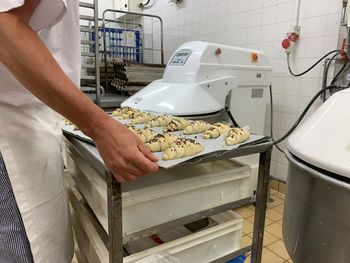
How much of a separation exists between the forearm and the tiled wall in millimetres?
1843

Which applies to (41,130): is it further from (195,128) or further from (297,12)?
(297,12)

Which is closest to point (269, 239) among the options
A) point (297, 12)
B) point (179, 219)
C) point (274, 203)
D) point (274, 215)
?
point (274, 215)

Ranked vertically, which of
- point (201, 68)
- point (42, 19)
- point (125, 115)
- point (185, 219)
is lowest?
point (185, 219)

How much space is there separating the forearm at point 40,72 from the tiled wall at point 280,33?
6.05ft

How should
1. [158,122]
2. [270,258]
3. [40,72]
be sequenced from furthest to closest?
[270,258], [158,122], [40,72]

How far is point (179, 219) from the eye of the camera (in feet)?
2.69

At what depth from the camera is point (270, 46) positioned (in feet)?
7.31

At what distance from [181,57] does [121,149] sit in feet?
4.27

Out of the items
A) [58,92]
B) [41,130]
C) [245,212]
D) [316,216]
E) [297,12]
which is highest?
[297,12]

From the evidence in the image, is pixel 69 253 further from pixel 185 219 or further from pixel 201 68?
pixel 201 68

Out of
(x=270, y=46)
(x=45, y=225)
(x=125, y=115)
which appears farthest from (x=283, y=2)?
(x=45, y=225)

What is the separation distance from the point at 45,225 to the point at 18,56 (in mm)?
485

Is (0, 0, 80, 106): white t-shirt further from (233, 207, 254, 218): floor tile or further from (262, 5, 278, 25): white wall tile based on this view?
(262, 5, 278, 25): white wall tile

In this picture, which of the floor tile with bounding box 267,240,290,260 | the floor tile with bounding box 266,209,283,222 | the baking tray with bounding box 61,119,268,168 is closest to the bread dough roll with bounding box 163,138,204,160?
the baking tray with bounding box 61,119,268,168
